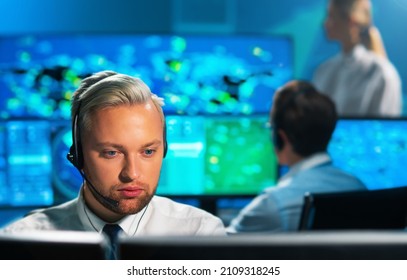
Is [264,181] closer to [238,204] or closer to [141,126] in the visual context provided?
[238,204]

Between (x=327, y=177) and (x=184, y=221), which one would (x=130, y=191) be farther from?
(x=327, y=177)

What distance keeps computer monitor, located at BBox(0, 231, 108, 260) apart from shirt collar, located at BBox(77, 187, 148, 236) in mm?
518

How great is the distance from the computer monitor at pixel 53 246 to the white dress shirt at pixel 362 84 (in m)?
2.91

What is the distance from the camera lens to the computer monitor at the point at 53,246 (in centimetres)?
67

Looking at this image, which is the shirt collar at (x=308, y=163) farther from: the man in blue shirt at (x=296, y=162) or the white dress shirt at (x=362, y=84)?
the white dress shirt at (x=362, y=84)

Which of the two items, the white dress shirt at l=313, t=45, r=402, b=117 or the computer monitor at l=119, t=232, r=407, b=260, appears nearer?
the computer monitor at l=119, t=232, r=407, b=260

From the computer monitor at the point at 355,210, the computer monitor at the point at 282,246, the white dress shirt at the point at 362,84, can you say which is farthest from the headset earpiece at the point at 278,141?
the computer monitor at the point at 282,246

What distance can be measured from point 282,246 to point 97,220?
2.05 feet

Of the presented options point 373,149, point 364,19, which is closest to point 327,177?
point 373,149

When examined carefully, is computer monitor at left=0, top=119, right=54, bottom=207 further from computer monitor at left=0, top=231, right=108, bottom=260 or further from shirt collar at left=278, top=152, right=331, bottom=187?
computer monitor at left=0, top=231, right=108, bottom=260

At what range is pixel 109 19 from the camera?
12.1 feet

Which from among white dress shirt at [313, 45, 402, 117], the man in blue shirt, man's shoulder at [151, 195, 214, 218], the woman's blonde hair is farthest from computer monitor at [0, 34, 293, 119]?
man's shoulder at [151, 195, 214, 218]

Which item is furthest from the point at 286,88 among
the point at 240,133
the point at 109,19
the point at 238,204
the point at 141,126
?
the point at 109,19

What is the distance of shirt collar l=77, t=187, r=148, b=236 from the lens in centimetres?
123
